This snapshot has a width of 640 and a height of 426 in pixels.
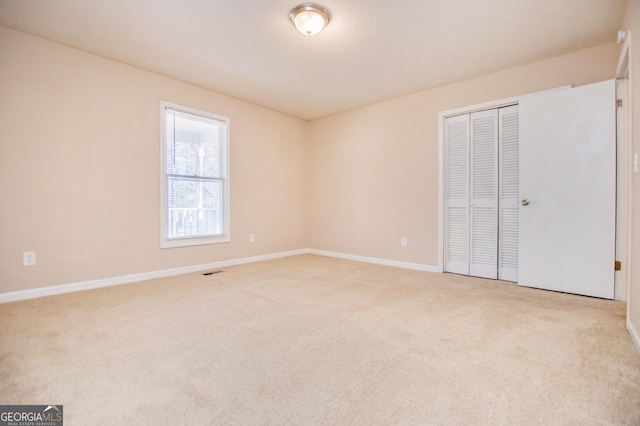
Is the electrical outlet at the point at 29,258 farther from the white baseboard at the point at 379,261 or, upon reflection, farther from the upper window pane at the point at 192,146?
the white baseboard at the point at 379,261

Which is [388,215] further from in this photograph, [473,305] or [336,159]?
[473,305]

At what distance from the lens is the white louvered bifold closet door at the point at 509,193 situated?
10.9ft

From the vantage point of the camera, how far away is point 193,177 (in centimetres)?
388

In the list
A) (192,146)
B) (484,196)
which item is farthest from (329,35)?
(484,196)

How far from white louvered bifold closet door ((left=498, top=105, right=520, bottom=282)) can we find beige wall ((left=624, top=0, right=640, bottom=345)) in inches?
51.0

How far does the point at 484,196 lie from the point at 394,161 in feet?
4.35

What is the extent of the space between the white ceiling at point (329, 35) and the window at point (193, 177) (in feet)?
1.89

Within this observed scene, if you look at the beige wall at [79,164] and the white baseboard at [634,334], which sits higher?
the beige wall at [79,164]

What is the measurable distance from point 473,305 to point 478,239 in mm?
1297

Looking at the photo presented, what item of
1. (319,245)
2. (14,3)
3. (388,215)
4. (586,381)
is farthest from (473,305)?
(14,3)

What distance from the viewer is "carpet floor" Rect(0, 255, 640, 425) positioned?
1250 mm

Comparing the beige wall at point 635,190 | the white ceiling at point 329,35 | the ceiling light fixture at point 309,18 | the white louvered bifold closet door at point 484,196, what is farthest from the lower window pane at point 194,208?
the beige wall at point 635,190

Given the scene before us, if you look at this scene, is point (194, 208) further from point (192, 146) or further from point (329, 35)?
point (329, 35)

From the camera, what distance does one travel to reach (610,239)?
8.74ft
